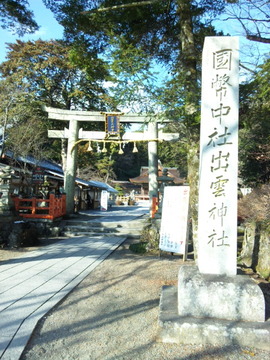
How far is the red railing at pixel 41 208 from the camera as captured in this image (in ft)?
34.0

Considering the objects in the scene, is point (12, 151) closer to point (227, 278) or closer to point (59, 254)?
point (59, 254)

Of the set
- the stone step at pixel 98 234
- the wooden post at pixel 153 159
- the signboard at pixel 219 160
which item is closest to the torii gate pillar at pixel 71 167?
the stone step at pixel 98 234

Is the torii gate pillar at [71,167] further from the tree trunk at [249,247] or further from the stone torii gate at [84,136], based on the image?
the tree trunk at [249,247]

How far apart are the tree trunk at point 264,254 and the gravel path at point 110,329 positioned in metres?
2.01

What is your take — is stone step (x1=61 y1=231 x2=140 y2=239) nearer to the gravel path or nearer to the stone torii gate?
the stone torii gate

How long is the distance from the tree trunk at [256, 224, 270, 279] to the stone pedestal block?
9.56ft

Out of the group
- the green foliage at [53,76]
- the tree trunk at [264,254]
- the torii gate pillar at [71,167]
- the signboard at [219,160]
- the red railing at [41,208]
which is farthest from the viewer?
the green foliage at [53,76]

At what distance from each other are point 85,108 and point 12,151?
6.60m

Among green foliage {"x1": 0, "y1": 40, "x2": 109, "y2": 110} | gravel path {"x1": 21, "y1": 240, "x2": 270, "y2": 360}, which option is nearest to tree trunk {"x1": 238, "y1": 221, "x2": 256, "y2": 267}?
gravel path {"x1": 21, "y1": 240, "x2": 270, "y2": 360}

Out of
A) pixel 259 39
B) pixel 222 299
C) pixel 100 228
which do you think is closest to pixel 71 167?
pixel 100 228

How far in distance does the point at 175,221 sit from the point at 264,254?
194 centimetres

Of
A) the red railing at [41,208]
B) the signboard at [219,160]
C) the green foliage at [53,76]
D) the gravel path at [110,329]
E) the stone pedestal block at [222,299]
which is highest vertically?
the green foliage at [53,76]

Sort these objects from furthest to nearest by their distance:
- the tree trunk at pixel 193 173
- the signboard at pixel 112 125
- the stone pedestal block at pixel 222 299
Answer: the signboard at pixel 112 125 → the tree trunk at pixel 193 173 → the stone pedestal block at pixel 222 299

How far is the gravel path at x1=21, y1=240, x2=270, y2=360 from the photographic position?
2410 mm
